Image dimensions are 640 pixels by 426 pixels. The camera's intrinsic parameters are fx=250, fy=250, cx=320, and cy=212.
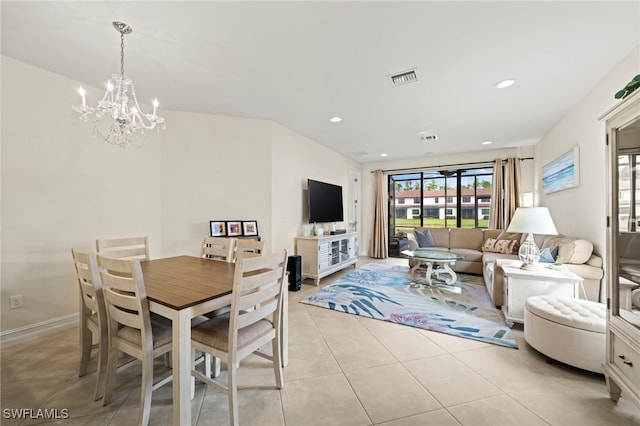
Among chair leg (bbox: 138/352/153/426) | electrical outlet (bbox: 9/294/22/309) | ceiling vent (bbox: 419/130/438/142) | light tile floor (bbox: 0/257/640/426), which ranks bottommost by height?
light tile floor (bbox: 0/257/640/426)

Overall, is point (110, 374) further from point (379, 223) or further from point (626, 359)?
point (379, 223)

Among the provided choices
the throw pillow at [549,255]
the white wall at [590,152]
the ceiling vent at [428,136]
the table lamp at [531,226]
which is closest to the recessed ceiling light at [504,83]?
the white wall at [590,152]

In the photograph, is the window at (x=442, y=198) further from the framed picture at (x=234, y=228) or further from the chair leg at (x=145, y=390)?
the chair leg at (x=145, y=390)

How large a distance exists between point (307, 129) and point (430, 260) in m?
2.91

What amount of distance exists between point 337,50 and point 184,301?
2180mm

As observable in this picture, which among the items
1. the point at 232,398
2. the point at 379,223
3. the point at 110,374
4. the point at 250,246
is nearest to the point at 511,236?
the point at 379,223

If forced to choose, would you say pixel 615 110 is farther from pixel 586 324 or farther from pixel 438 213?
pixel 438 213

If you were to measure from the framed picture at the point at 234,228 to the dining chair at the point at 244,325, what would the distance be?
78.4 inches

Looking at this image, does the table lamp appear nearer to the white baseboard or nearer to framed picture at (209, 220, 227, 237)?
framed picture at (209, 220, 227, 237)

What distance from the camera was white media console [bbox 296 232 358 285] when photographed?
413 centimetres

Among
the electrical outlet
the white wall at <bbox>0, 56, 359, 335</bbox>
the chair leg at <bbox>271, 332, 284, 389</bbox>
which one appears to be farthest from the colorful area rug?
the electrical outlet

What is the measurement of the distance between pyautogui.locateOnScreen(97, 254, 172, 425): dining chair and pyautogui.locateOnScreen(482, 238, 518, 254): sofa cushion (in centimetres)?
519

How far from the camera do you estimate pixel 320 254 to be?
4.18 meters

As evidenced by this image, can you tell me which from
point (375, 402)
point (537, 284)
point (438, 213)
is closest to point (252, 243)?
point (375, 402)
